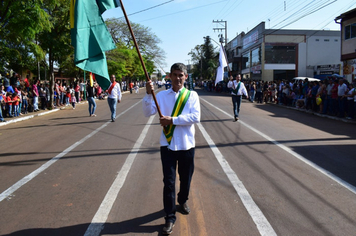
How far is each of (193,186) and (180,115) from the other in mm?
1788

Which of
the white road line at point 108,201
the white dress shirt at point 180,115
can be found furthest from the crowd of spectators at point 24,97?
the white dress shirt at point 180,115

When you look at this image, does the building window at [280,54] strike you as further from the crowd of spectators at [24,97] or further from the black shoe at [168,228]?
the black shoe at [168,228]

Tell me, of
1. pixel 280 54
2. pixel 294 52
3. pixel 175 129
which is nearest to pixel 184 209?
pixel 175 129

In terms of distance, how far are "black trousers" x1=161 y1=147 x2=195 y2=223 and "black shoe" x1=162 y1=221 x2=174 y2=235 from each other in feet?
0.13

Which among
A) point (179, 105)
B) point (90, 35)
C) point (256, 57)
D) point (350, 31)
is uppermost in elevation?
point (256, 57)

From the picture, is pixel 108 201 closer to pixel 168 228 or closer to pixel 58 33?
pixel 168 228

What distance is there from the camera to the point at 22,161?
6.74 metres

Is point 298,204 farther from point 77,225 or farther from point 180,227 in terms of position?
point 77,225

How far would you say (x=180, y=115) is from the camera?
3.71 meters

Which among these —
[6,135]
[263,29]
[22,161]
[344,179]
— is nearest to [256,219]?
[344,179]

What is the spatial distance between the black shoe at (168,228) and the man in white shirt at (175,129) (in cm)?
1

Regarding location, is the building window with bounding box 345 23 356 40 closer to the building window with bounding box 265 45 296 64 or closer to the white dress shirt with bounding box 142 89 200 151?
the building window with bounding box 265 45 296 64

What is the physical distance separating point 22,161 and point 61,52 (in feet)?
44.7

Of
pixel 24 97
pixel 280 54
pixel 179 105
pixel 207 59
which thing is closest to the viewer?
pixel 179 105
